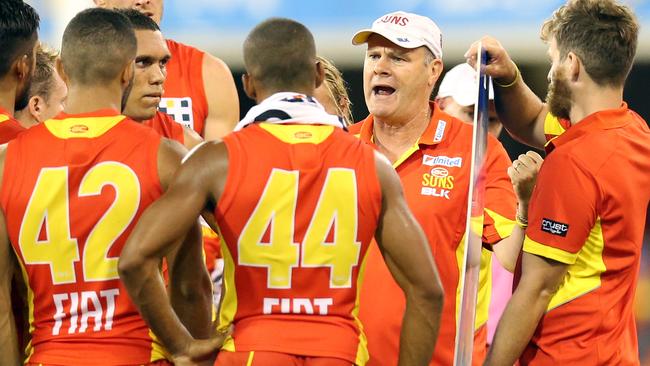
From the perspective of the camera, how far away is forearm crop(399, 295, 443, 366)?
379 cm

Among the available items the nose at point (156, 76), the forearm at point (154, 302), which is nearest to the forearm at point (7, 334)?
the forearm at point (154, 302)

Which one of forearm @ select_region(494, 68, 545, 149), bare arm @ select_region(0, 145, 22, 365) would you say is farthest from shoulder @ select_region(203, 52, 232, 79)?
bare arm @ select_region(0, 145, 22, 365)

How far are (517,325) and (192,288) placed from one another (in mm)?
1200

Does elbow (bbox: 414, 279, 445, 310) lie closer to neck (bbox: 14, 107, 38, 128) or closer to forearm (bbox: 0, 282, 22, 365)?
forearm (bbox: 0, 282, 22, 365)

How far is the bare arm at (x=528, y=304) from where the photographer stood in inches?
164

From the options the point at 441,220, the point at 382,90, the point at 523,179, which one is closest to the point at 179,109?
the point at 382,90

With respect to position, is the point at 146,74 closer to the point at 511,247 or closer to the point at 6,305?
the point at 6,305

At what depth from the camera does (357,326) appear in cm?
375

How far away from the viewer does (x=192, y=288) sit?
4.01 meters

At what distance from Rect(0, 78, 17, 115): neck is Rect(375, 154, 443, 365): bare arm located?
1.51 m

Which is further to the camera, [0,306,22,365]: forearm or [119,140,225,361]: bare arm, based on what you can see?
[0,306,22,365]: forearm

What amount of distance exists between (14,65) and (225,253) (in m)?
1.24

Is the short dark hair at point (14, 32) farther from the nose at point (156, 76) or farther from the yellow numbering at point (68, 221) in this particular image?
the yellow numbering at point (68, 221)

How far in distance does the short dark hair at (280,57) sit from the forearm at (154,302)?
725 mm
